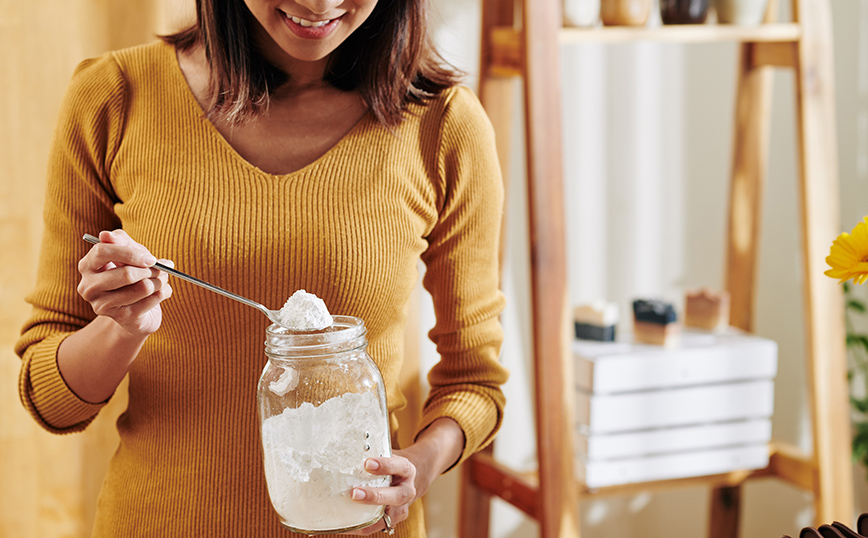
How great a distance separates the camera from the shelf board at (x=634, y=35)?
1422 millimetres

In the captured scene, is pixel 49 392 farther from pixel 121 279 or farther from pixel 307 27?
pixel 307 27

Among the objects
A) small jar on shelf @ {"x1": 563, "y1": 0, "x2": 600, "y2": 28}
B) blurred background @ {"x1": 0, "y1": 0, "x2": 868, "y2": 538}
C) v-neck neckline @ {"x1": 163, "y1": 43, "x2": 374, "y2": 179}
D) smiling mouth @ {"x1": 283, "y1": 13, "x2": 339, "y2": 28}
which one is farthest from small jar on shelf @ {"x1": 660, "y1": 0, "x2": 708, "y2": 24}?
smiling mouth @ {"x1": 283, "y1": 13, "x2": 339, "y2": 28}

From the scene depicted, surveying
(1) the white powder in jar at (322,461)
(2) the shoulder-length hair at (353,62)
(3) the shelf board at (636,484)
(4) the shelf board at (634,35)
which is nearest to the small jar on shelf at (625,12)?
(4) the shelf board at (634,35)

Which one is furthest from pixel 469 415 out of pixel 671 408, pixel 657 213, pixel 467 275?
pixel 657 213

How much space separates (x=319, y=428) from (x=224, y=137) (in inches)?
15.7

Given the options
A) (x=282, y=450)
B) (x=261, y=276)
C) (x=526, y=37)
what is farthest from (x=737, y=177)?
(x=282, y=450)

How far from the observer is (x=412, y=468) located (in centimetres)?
75

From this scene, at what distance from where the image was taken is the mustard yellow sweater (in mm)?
890

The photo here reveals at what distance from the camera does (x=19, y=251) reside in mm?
1425

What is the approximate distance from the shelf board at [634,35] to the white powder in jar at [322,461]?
890 millimetres

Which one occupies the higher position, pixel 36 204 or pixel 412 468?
pixel 36 204

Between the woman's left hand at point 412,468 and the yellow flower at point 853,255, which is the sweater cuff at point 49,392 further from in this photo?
the yellow flower at point 853,255

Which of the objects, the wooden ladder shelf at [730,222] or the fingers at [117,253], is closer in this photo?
the fingers at [117,253]

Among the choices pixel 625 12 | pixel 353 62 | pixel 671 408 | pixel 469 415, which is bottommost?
pixel 671 408
